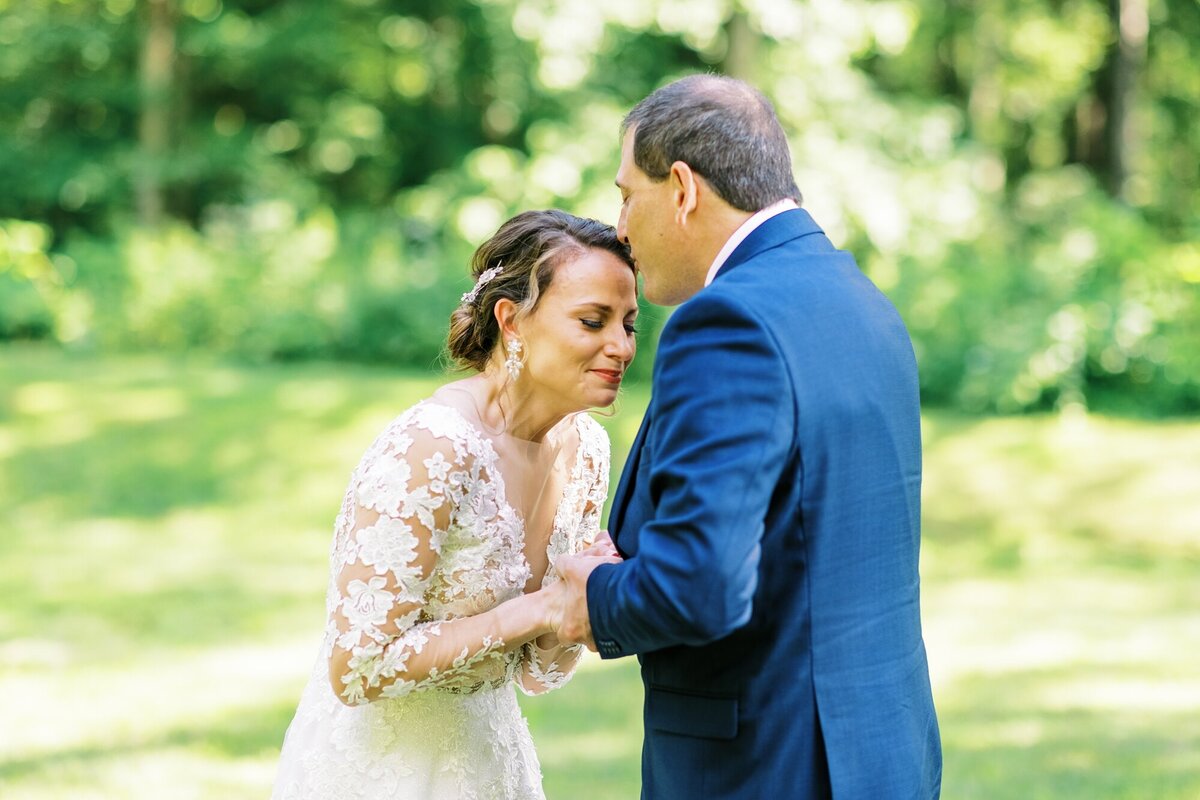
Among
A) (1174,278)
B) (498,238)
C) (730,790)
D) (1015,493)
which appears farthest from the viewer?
(1174,278)

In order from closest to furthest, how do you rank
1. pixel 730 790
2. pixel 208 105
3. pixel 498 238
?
pixel 730 790 → pixel 498 238 → pixel 208 105

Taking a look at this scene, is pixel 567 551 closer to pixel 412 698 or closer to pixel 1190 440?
pixel 412 698

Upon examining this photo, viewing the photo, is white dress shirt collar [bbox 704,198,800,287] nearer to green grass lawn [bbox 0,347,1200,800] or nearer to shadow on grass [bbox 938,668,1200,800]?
green grass lawn [bbox 0,347,1200,800]

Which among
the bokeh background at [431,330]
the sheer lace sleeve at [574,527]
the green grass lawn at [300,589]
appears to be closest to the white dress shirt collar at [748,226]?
the sheer lace sleeve at [574,527]

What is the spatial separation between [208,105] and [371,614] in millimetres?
20342

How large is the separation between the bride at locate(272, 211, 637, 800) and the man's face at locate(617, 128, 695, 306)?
0.24 m

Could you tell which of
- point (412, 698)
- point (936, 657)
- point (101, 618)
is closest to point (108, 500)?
point (101, 618)

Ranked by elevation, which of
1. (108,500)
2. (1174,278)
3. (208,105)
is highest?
(208,105)

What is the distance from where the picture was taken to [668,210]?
2529mm

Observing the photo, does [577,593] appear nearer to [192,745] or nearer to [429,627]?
[429,627]

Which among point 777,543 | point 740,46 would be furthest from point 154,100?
point 777,543

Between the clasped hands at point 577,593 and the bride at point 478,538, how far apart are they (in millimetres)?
29

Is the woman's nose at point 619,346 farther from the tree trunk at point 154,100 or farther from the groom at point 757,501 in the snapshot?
the tree trunk at point 154,100

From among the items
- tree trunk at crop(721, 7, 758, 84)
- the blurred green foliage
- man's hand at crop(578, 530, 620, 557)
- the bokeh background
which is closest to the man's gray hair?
man's hand at crop(578, 530, 620, 557)
